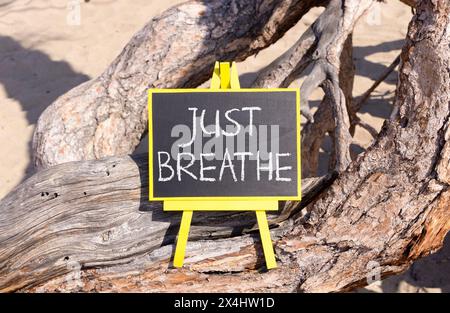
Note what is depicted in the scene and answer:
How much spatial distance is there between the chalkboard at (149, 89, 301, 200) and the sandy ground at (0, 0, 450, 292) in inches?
79.6

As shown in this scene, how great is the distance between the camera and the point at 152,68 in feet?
11.9

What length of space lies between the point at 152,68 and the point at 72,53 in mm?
2223

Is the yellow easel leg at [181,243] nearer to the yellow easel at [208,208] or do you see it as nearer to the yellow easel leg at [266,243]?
the yellow easel at [208,208]

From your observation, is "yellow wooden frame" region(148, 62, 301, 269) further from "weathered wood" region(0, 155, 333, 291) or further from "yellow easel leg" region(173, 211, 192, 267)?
"weathered wood" region(0, 155, 333, 291)

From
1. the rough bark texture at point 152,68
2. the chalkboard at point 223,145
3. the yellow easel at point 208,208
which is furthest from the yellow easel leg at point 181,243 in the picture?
the rough bark texture at point 152,68

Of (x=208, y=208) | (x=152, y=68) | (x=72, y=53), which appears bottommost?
(x=208, y=208)

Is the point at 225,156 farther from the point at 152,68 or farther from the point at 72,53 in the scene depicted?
A: the point at 72,53

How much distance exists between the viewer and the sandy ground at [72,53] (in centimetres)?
486

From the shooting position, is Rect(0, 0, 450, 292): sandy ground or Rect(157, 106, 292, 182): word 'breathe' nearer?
Rect(157, 106, 292, 182): word 'breathe'

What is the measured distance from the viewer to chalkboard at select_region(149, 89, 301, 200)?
2.58 meters

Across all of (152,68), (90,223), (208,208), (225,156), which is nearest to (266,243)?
(208,208)

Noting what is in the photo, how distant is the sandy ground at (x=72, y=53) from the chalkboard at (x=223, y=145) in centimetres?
202

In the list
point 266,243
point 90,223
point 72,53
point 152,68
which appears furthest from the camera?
point 72,53

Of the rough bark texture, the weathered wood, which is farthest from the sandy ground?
the weathered wood
